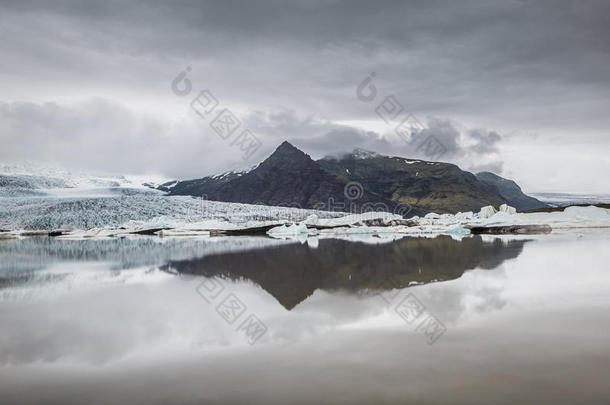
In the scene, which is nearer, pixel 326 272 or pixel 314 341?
pixel 314 341

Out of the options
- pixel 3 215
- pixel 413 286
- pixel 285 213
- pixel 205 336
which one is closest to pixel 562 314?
pixel 413 286

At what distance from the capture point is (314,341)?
5699 mm

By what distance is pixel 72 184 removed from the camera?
9506cm

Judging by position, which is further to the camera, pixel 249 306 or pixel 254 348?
pixel 249 306

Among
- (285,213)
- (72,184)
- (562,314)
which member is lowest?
(562,314)

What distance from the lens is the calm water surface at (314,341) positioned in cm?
414

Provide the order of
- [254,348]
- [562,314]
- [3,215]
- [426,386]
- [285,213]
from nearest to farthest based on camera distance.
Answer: [426,386] → [254,348] → [562,314] → [3,215] → [285,213]

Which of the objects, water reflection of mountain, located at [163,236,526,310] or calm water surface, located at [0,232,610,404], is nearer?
calm water surface, located at [0,232,610,404]

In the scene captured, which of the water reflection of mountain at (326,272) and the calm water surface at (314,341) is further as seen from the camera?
the water reflection of mountain at (326,272)

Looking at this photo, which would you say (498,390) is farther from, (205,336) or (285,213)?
(285,213)

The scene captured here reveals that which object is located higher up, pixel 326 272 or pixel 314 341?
pixel 326 272

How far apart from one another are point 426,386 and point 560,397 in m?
1.11

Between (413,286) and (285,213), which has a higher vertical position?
(285,213)

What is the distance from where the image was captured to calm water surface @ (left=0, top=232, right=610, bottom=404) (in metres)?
4.14
